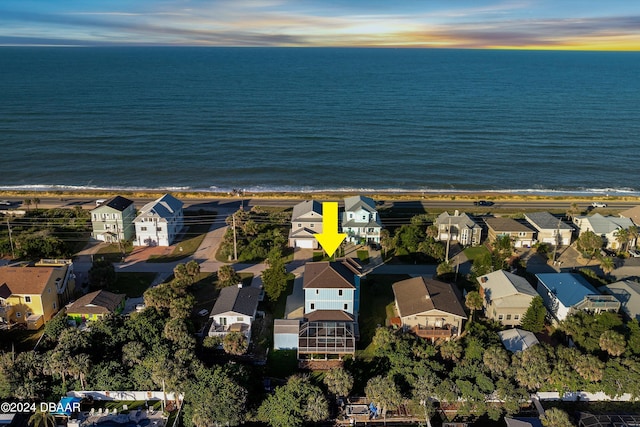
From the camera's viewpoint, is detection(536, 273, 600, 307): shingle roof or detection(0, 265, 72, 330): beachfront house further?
detection(536, 273, 600, 307): shingle roof

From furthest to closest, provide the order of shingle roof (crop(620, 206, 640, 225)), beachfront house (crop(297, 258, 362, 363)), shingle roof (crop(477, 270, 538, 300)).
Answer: shingle roof (crop(620, 206, 640, 225))
shingle roof (crop(477, 270, 538, 300))
beachfront house (crop(297, 258, 362, 363))

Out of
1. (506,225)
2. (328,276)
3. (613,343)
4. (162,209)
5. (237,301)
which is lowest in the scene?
(613,343)

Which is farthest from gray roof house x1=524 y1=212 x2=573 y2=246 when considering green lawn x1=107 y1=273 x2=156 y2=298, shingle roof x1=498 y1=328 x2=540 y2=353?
green lawn x1=107 y1=273 x2=156 y2=298

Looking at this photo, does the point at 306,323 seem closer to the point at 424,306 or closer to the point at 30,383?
the point at 424,306

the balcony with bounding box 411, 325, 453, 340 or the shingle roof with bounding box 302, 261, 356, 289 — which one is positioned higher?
the shingle roof with bounding box 302, 261, 356, 289

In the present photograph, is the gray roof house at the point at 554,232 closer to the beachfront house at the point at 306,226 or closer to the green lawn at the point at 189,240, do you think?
the beachfront house at the point at 306,226

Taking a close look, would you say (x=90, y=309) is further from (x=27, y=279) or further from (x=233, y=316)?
(x=233, y=316)

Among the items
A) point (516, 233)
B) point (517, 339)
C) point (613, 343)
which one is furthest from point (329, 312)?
point (516, 233)

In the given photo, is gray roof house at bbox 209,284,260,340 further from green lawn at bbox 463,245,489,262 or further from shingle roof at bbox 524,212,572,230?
shingle roof at bbox 524,212,572,230
